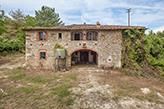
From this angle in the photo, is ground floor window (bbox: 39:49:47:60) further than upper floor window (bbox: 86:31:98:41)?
No

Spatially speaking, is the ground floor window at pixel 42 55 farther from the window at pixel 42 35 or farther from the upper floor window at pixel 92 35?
the upper floor window at pixel 92 35

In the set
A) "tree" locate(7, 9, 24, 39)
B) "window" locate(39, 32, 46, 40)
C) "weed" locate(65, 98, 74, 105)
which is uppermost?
"tree" locate(7, 9, 24, 39)

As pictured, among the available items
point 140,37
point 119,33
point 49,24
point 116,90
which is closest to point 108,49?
point 119,33

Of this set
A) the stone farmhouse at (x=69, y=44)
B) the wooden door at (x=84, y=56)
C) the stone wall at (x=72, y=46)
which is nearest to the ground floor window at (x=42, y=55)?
the stone farmhouse at (x=69, y=44)

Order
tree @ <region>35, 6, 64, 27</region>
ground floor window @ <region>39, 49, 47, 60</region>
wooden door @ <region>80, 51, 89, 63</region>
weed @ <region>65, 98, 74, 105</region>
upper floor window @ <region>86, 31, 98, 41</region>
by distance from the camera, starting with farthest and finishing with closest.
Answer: tree @ <region>35, 6, 64, 27</region>
wooden door @ <region>80, 51, 89, 63</region>
upper floor window @ <region>86, 31, 98, 41</region>
ground floor window @ <region>39, 49, 47, 60</region>
weed @ <region>65, 98, 74, 105</region>

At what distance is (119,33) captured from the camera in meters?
11.5

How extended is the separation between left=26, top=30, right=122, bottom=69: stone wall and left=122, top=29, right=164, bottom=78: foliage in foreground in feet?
2.90

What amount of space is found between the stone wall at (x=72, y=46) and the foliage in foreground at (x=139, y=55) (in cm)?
89

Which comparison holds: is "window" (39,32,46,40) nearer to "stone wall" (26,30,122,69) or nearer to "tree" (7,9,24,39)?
"stone wall" (26,30,122,69)

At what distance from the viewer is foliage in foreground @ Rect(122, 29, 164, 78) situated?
33.9ft

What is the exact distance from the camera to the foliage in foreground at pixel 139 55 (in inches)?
407

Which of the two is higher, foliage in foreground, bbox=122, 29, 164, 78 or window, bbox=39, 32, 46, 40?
window, bbox=39, 32, 46, 40

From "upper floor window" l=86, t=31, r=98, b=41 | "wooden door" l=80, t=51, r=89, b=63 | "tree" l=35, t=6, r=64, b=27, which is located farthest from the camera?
"tree" l=35, t=6, r=64, b=27

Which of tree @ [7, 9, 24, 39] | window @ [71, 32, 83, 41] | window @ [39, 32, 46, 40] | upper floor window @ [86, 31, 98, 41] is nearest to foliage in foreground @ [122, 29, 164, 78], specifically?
upper floor window @ [86, 31, 98, 41]
